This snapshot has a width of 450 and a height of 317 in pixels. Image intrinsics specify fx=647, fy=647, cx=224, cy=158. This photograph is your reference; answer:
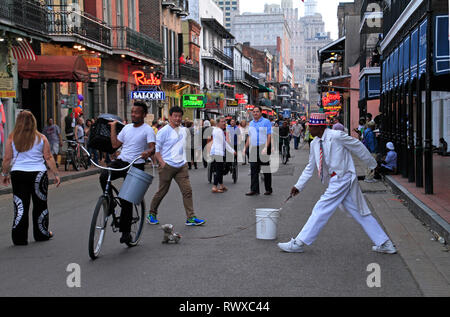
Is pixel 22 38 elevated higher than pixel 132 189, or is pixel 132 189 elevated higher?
pixel 22 38

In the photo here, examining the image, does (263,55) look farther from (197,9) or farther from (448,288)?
(448,288)

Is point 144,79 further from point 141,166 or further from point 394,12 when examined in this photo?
point 141,166

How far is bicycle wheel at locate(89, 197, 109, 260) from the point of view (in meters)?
6.96

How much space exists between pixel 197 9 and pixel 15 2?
3867 centimetres

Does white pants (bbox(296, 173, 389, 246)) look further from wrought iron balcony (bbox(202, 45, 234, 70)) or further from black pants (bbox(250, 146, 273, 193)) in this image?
wrought iron balcony (bbox(202, 45, 234, 70))

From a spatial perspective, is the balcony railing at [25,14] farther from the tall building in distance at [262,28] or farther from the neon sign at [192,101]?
the tall building in distance at [262,28]

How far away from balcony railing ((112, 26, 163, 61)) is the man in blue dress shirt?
18.1m

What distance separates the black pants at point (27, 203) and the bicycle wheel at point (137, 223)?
48.3 inches

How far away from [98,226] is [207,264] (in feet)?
4.43

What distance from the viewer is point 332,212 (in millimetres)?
7371

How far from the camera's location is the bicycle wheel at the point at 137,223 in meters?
7.93

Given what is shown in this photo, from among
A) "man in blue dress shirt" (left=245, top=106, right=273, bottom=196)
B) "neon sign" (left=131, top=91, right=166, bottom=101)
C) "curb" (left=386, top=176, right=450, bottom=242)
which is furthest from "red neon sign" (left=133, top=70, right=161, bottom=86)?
"curb" (left=386, top=176, right=450, bottom=242)

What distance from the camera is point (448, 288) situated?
19.1 feet

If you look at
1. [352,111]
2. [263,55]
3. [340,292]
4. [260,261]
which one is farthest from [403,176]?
[263,55]
